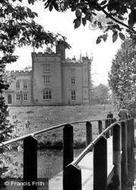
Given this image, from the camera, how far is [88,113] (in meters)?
50.4

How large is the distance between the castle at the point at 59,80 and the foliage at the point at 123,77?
20.9 m

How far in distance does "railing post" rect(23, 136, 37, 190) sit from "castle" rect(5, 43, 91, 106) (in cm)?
5833

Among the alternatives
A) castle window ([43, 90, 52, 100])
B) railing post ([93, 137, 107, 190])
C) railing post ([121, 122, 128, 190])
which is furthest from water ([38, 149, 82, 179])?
castle window ([43, 90, 52, 100])

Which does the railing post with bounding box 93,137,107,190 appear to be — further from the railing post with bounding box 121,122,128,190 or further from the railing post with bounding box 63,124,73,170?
the railing post with bounding box 121,122,128,190

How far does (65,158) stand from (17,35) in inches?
177

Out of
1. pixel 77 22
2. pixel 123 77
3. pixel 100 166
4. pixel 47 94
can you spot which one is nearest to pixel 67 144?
pixel 100 166

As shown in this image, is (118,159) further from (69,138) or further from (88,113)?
(88,113)

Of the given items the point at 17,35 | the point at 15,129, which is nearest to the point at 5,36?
the point at 17,35

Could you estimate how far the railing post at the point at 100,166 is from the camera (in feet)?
14.0

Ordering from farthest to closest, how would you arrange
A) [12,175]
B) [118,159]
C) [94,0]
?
[12,175]
[118,159]
[94,0]

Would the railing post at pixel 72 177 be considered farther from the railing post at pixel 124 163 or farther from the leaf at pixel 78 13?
the railing post at pixel 124 163

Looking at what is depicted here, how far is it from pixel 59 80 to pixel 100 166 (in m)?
58.6

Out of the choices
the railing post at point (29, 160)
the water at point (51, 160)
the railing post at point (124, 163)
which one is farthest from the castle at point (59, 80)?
the railing post at point (29, 160)

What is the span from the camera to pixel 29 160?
146 inches
